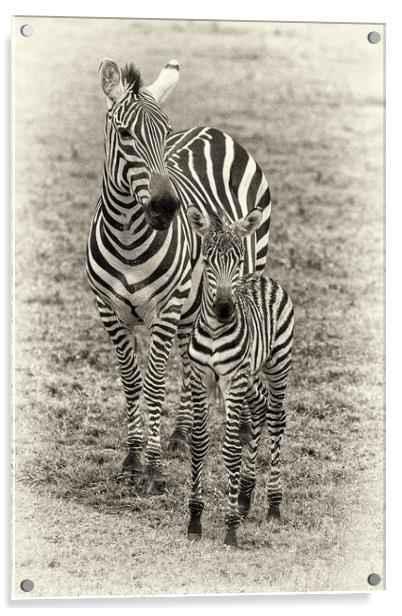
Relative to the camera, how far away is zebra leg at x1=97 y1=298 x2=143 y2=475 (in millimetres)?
7195

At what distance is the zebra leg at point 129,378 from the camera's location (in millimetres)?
7195

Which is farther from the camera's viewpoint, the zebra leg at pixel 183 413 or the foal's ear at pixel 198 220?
the zebra leg at pixel 183 413

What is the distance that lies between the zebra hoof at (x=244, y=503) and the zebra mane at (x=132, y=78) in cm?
220

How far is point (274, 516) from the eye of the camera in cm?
674

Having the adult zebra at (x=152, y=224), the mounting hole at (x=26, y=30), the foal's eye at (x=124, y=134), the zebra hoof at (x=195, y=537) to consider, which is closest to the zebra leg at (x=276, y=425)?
the zebra hoof at (x=195, y=537)

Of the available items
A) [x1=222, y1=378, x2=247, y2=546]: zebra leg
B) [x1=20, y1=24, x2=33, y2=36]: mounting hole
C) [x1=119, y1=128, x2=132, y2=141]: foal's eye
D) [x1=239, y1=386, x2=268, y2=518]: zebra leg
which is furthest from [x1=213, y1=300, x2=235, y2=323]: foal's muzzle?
[x1=20, y1=24, x2=33, y2=36]: mounting hole

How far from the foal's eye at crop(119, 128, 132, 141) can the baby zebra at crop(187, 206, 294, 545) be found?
621 mm

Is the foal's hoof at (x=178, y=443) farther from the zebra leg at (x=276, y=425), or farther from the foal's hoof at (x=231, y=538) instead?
the foal's hoof at (x=231, y=538)

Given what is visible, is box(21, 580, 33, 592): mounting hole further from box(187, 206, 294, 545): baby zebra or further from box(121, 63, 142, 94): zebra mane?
box(121, 63, 142, 94): zebra mane

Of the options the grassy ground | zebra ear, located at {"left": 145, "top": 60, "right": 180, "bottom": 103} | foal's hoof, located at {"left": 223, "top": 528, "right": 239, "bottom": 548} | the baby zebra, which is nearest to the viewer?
the baby zebra

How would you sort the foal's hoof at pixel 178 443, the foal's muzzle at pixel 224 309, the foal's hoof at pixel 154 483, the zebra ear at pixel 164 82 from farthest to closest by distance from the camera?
1. the foal's hoof at pixel 178 443
2. the foal's hoof at pixel 154 483
3. the zebra ear at pixel 164 82
4. the foal's muzzle at pixel 224 309

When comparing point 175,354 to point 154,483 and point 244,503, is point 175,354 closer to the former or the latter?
point 154,483

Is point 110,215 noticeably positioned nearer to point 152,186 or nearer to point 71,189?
point 152,186
